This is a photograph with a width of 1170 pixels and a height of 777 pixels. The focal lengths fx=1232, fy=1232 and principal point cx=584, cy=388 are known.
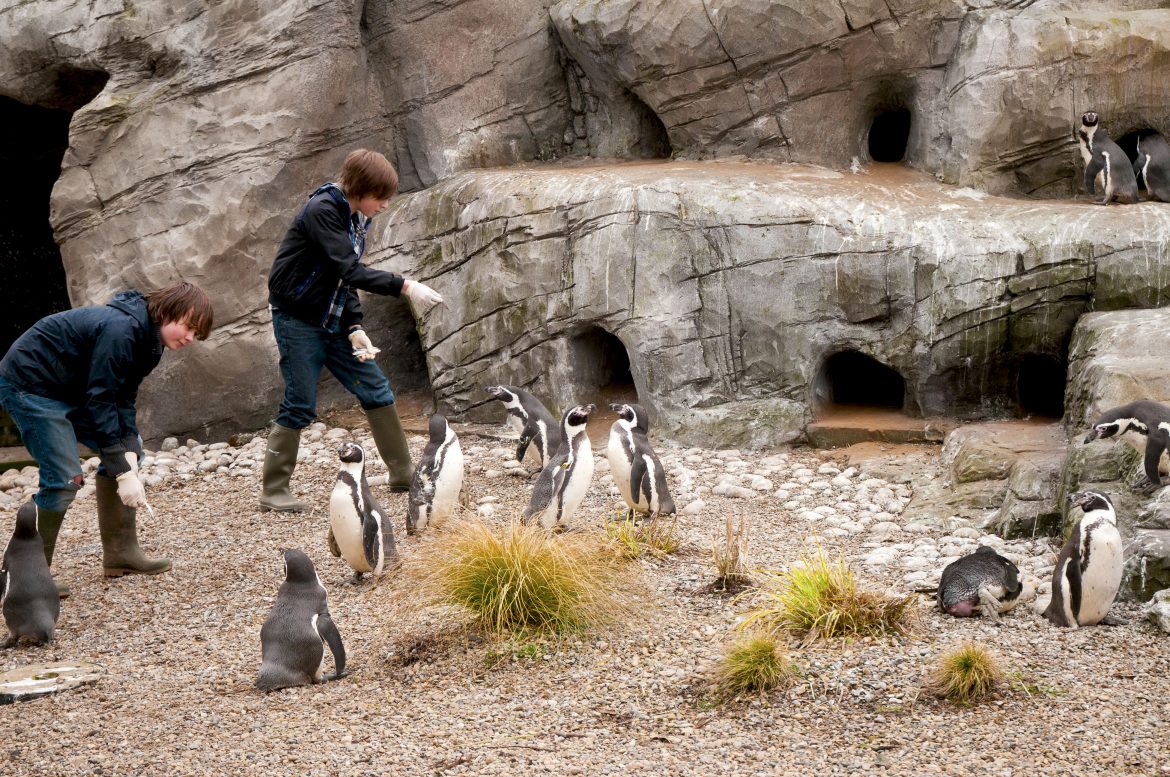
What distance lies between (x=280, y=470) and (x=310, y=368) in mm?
751

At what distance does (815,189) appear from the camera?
30.7 feet

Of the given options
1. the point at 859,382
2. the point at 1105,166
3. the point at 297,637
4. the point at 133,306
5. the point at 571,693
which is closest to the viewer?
the point at 571,693

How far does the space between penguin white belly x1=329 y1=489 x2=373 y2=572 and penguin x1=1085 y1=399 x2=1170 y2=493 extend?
12.2 feet

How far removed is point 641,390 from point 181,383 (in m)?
4.04

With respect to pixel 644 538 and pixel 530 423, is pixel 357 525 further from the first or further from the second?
pixel 530 423

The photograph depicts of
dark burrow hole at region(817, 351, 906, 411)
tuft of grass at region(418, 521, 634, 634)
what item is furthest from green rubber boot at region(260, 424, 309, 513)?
dark burrow hole at region(817, 351, 906, 411)

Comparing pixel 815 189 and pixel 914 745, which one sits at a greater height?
pixel 815 189

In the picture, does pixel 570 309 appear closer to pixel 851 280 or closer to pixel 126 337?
pixel 851 280

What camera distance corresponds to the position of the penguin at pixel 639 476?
6980mm

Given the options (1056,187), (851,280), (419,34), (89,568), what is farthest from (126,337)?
(1056,187)

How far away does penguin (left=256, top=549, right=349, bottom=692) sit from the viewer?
4.76 metres

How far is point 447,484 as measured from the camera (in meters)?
6.85

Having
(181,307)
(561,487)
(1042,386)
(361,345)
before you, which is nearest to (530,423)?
(361,345)

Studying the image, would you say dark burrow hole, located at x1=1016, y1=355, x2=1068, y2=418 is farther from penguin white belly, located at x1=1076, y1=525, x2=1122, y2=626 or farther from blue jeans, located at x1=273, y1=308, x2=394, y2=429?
blue jeans, located at x1=273, y1=308, x2=394, y2=429
